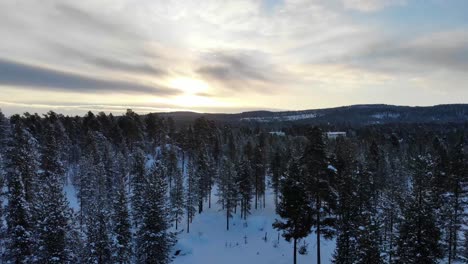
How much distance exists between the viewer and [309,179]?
27344 mm

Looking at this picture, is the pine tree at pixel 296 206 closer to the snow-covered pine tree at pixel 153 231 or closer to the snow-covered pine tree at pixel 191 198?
the snow-covered pine tree at pixel 153 231

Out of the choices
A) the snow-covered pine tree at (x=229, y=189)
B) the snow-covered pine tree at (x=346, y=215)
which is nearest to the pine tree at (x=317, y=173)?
the snow-covered pine tree at (x=346, y=215)

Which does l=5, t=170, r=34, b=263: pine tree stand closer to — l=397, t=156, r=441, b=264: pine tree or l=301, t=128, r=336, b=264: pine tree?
l=301, t=128, r=336, b=264: pine tree

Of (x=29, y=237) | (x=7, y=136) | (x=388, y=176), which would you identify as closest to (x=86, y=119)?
(x=7, y=136)

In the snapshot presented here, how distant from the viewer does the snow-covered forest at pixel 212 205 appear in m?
25.7

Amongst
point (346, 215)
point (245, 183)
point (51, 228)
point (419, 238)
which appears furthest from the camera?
point (245, 183)

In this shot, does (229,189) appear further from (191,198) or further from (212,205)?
(212,205)

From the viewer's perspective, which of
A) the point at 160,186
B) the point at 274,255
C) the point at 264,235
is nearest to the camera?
the point at 160,186

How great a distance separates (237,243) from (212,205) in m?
17.7

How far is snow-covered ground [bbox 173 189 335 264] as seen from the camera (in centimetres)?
4747

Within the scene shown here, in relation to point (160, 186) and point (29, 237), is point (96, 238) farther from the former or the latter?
point (160, 186)

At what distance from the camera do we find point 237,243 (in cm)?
5319

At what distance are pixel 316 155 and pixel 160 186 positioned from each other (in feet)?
53.5

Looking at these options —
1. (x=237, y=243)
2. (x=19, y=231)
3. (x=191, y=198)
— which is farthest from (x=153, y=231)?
(x=191, y=198)
